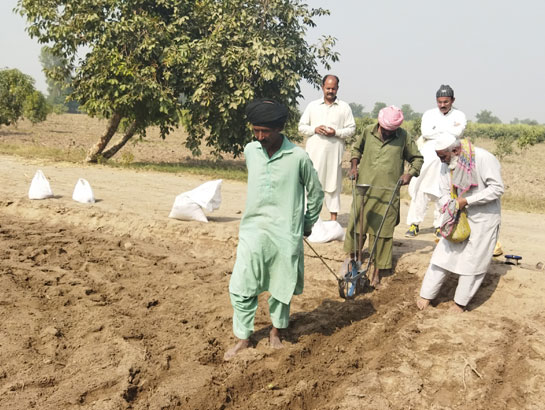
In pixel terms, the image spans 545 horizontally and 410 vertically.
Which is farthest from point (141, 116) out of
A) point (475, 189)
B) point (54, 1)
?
point (475, 189)

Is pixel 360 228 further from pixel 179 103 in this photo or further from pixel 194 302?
pixel 179 103

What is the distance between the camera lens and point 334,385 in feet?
11.4

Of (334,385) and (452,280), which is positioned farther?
(452,280)

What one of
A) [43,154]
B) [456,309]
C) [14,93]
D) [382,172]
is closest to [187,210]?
[382,172]

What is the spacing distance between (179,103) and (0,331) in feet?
31.4

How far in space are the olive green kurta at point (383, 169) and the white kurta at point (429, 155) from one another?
121cm

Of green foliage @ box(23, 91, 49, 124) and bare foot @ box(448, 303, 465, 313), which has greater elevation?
green foliage @ box(23, 91, 49, 124)

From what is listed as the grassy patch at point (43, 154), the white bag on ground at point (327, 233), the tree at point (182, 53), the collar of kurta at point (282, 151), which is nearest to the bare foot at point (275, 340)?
the collar of kurta at point (282, 151)

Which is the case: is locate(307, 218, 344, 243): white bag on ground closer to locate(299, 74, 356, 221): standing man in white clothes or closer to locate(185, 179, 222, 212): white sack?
locate(299, 74, 356, 221): standing man in white clothes

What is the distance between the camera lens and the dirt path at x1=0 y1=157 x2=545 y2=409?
333 cm

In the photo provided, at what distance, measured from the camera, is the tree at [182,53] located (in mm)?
12000

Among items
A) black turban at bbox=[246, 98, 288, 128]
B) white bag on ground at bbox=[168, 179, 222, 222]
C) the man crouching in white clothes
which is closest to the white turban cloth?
the man crouching in white clothes

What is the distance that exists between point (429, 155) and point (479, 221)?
2.47m

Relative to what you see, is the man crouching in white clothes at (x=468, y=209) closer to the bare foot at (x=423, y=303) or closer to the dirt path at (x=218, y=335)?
the bare foot at (x=423, y=303)
